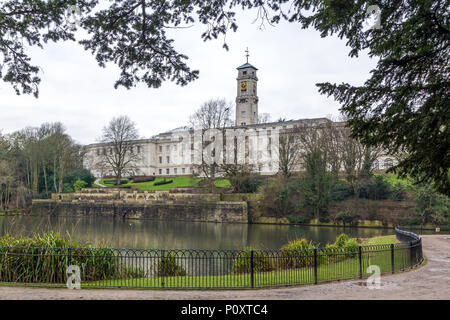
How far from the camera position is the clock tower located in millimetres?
74875

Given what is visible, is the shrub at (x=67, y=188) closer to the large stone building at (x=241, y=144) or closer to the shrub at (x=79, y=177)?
the shrub at (x=79, y=177)

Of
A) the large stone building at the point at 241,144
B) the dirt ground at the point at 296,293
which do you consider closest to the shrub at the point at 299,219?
the large stone building at the point at 241,144

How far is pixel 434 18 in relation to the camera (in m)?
7.04

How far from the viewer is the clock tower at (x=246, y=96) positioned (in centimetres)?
7488

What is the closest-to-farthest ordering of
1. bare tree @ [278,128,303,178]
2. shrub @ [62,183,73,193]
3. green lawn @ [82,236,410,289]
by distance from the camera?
green lawn @ [82,236,410,289]
bare tree @ [278,128,303,178]
shrub @ [62,183,73,193]

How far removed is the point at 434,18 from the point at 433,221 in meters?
30.6

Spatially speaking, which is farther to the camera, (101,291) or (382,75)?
(101,291)

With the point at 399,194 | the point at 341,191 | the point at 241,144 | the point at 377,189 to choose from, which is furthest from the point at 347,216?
the point at 241,144

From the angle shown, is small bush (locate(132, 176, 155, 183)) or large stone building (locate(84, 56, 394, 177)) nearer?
large stone building (locate(84, 56, 394, 177))

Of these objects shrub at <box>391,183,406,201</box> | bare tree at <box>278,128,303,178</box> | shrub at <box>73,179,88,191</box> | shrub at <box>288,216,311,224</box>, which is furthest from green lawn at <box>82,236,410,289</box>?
shrub at <box>73,179,88,191</box>

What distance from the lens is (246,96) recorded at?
74.8m

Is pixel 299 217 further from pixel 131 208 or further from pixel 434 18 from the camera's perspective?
pixel 434 18

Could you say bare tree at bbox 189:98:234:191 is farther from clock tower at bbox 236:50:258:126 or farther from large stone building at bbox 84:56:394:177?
clock tower at bbox 236:50:258:126
